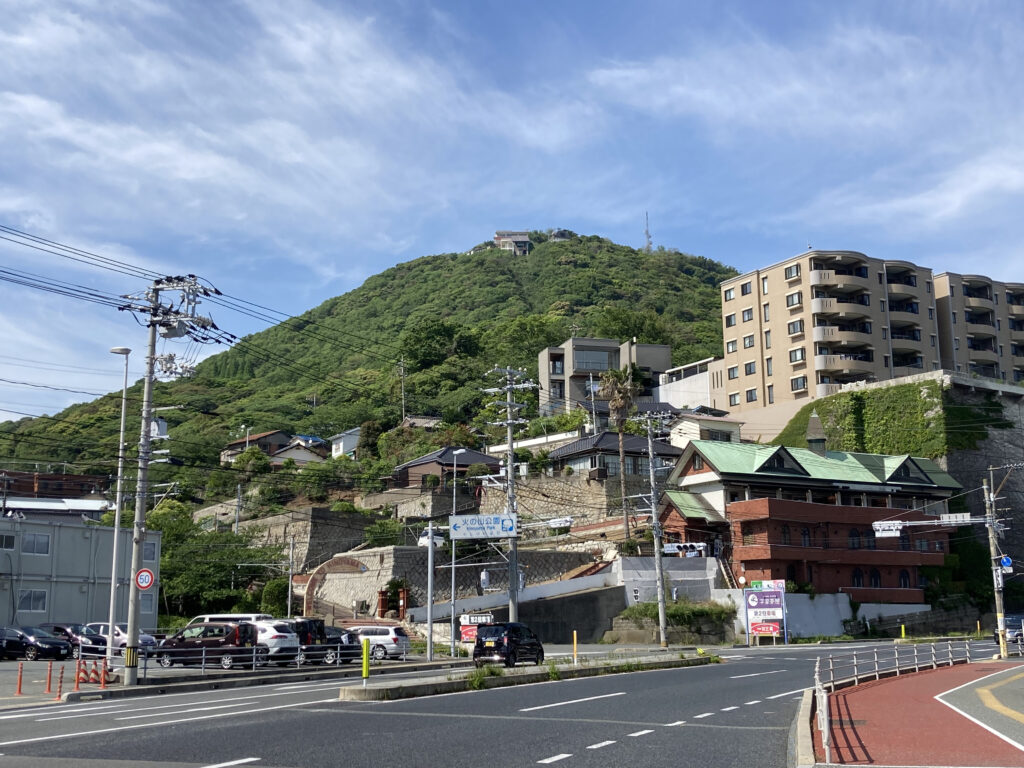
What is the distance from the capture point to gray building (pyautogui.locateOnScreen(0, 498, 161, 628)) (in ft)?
159

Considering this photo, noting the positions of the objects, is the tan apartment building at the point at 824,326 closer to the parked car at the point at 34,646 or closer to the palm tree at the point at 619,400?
the palm tree at the point at 619,400

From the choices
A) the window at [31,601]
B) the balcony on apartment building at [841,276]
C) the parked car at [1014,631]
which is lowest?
the parked car at [1014,631]

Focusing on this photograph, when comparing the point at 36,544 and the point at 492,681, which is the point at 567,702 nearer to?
the point at 492,681

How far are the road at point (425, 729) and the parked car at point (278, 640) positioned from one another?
7.97 meters

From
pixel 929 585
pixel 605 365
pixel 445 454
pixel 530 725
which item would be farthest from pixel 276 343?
pixel 530 725

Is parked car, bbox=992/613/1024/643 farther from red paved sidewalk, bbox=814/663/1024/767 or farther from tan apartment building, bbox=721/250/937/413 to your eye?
tan apartment building, bbox=721/250/937/413

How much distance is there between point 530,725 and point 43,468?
9082 cm

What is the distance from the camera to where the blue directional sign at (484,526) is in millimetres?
40688

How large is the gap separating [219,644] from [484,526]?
1206 cm

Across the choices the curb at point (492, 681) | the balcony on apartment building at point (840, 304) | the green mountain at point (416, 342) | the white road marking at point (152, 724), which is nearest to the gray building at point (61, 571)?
the green mountain at point (416, 342)

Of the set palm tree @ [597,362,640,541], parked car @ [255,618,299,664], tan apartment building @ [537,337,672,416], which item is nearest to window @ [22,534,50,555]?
parked car @ [255,618,299,664]

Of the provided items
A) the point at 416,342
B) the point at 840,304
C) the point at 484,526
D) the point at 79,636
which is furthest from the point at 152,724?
the point at 416,342

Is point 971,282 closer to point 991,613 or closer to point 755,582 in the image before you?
point 991,613

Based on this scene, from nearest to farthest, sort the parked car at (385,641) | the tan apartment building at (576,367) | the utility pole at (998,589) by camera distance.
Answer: the utility pole at (998,589) → the parked car at (385,641) → the tan apartment building at (576,367)
